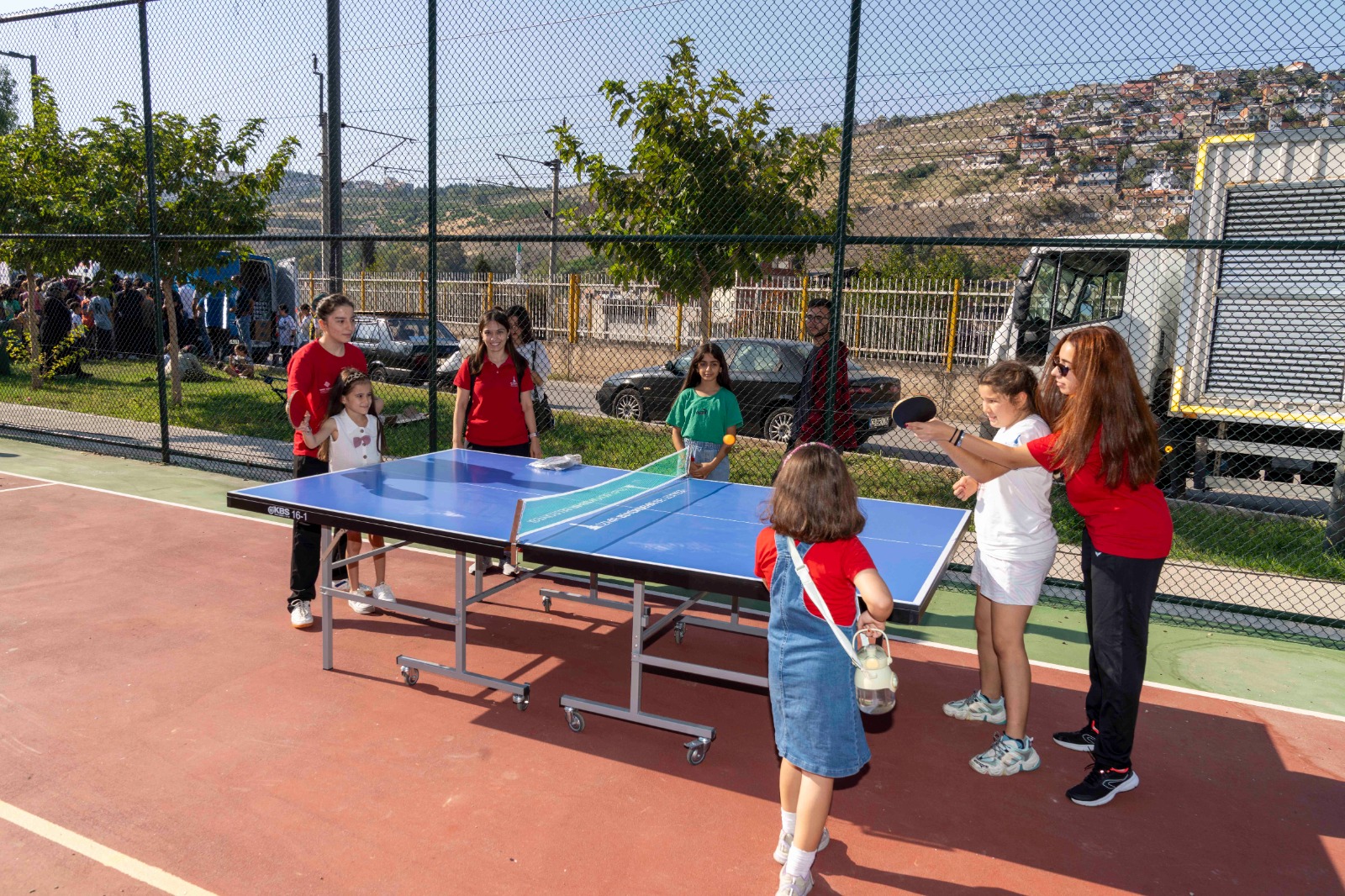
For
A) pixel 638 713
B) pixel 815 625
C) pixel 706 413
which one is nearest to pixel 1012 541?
pixel 815 625

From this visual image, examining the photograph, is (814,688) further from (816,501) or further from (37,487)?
(37,487)

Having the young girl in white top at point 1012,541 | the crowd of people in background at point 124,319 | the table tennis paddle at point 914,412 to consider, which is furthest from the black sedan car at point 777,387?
the crowd of people in background at point 124,319

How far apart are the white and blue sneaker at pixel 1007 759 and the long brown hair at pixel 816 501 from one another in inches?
68.7

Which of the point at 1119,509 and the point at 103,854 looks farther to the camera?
the point at 1119,509

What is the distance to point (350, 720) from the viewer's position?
432 cm

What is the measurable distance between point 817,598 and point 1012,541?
4.69ft

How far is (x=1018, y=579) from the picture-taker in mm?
3869

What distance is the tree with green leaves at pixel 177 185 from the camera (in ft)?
39.0

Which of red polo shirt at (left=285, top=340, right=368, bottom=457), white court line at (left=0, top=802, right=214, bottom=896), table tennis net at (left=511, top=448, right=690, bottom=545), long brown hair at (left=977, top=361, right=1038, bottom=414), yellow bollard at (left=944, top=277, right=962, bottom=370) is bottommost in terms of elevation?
white court line at (left=0, top=802, right=214, bottom=896)

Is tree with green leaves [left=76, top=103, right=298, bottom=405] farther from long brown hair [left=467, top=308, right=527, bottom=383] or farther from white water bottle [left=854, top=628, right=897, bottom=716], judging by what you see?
white water bottle [left=854, top=628, right=897, bottom=716]

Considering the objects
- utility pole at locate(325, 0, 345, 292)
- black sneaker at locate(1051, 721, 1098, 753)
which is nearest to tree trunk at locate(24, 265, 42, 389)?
utility pole at locate(325, 0, 345, 292)

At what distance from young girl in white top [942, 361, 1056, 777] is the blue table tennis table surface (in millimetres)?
241

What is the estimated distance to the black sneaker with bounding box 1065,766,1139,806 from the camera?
3805mm

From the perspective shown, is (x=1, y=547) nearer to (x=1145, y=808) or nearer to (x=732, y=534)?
(x=732, y=534)
